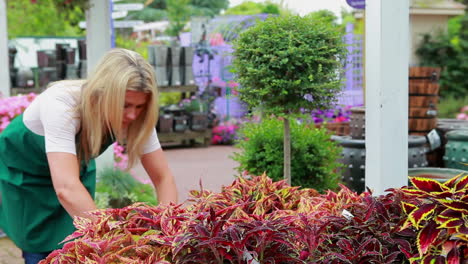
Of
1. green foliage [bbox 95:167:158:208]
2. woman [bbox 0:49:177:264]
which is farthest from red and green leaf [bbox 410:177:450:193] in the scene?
green foliage [bbox 95:167:158:208]

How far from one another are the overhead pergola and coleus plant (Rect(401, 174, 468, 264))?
1075 mm

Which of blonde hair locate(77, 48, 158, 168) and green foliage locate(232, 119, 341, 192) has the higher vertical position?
blonde hair locate(77, 48, 158, 168)

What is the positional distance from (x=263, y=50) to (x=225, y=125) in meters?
9.85

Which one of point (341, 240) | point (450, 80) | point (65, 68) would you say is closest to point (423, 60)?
point (450, 80)

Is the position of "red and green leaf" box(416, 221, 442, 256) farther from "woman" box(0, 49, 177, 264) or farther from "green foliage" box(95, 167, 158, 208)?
"green foliage" box(95, 167, 158, 208)

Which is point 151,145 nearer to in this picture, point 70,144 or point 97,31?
point 70,144

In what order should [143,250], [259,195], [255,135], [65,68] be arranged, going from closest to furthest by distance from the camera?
[143,250] < [259,195] < [255,135] < [65,68]

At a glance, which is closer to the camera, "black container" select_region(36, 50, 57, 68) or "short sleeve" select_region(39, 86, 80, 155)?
"short sleeve" select_region(39, 86, 80, 155)

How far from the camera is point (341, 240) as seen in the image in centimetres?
173

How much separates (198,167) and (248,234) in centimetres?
860

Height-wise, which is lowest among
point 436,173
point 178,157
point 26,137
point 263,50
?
point 178,157

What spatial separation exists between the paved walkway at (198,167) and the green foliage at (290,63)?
321cm

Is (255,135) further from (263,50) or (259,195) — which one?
(259,195)

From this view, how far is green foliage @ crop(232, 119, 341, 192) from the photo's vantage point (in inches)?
165
